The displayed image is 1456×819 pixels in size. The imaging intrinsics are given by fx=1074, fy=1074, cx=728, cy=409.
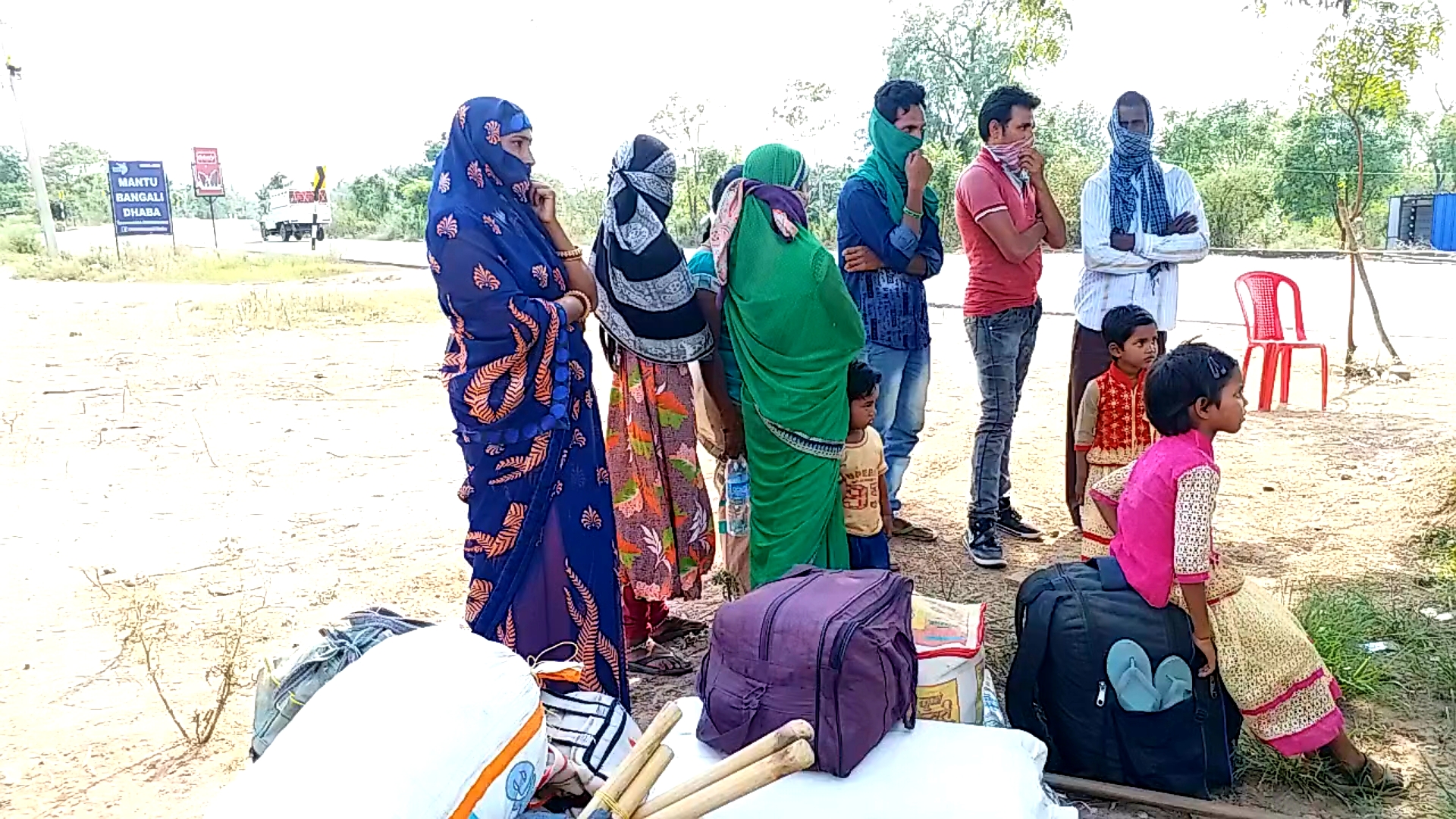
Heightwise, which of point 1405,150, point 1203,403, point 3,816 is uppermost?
point 1405,150

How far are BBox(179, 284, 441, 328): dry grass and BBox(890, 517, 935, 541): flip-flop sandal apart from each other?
9.41m

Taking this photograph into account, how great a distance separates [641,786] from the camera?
6.16ft

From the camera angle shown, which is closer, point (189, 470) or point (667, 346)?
point (667, 346)

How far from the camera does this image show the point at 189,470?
6.51 m

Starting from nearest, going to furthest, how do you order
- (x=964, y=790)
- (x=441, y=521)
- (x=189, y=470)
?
1. (x=964, y=790)
2. (x=441, y=521)
3. (x=189, y=470)

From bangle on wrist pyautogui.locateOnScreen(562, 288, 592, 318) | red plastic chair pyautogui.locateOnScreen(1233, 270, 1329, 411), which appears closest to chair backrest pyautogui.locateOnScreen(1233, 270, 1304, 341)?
red plastic chair pyautogui.locateOnScreen(1233, 270, 1329, 411)

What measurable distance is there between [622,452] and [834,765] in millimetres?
1648

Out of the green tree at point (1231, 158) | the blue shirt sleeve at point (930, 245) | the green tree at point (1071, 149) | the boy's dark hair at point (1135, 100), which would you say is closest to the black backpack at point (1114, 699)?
the blue shirt sleeve at point (930, 245)

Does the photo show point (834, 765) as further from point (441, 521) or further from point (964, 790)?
point (441, 521)

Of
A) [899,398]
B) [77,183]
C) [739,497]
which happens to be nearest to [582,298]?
[739,497]

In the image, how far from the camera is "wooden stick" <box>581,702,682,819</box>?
1874 millimetres

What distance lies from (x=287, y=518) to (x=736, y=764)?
4390mm

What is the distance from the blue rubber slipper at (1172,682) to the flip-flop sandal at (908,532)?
217 centimetres

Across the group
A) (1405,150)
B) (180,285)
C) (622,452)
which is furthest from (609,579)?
(1405,150)
